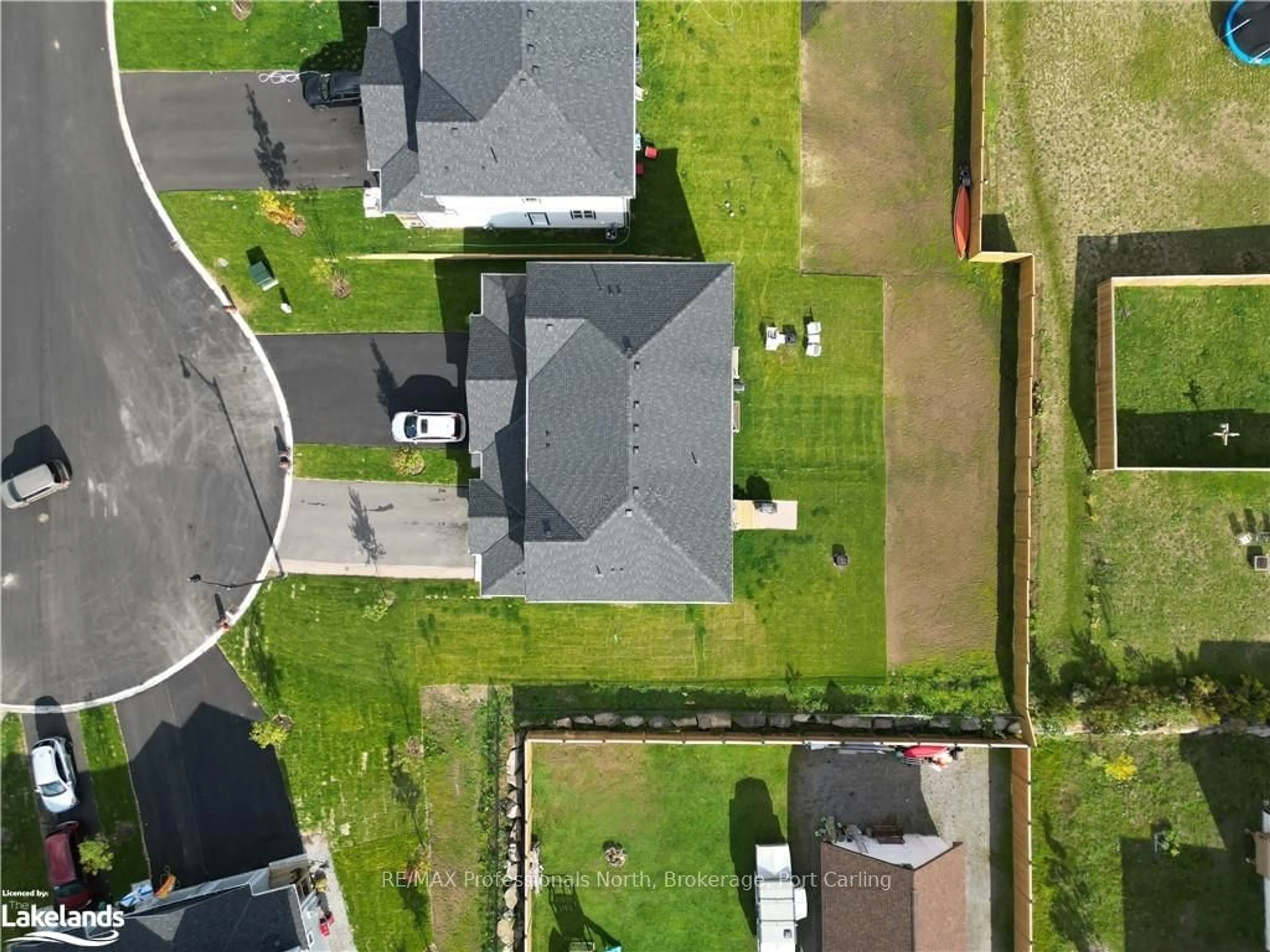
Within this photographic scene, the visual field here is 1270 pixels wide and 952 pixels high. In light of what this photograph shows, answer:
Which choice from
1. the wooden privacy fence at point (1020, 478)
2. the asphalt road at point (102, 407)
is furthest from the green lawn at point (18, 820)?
the wooden privacy fence at point (1020, 478)

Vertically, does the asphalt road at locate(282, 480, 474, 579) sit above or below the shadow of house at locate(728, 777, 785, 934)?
above

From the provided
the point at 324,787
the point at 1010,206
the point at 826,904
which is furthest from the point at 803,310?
the point at 324,787

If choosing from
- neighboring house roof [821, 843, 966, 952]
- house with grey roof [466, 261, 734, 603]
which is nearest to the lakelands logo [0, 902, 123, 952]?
house with grey roof [466, 261, 734, 603]

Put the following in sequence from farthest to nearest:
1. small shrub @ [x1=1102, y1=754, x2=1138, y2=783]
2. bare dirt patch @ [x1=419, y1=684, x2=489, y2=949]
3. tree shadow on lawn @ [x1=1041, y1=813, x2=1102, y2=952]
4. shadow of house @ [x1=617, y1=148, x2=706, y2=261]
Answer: shadow of house @ [x1=617, y1=148, x2=706, y2=261] < bare dirt patch @ [x1=419, y1=684, x2=489, y2=949] < tree shadow on lawn @ [x1=1041, y1=813, x2=1102, y2=952] < small shrub @ [x1=1102, y1=754, x2=1138, y2=783]

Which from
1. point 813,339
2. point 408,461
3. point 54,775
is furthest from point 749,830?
point 54,775

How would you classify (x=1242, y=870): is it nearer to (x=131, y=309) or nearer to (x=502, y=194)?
(x=502, y=194)

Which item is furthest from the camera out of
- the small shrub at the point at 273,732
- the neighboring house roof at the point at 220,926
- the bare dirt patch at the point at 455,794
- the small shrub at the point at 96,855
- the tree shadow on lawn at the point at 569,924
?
the bare dirt patch at the point at 455,794

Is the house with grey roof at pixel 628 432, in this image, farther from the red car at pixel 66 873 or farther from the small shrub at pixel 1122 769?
the red car at pixel 66 873

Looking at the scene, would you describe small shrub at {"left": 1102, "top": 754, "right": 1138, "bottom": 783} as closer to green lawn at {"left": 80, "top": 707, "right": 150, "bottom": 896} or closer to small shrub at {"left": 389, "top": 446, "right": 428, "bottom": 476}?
small shrub at {"left": 389, "top": 446, "right": 428, "bottom": 476}
